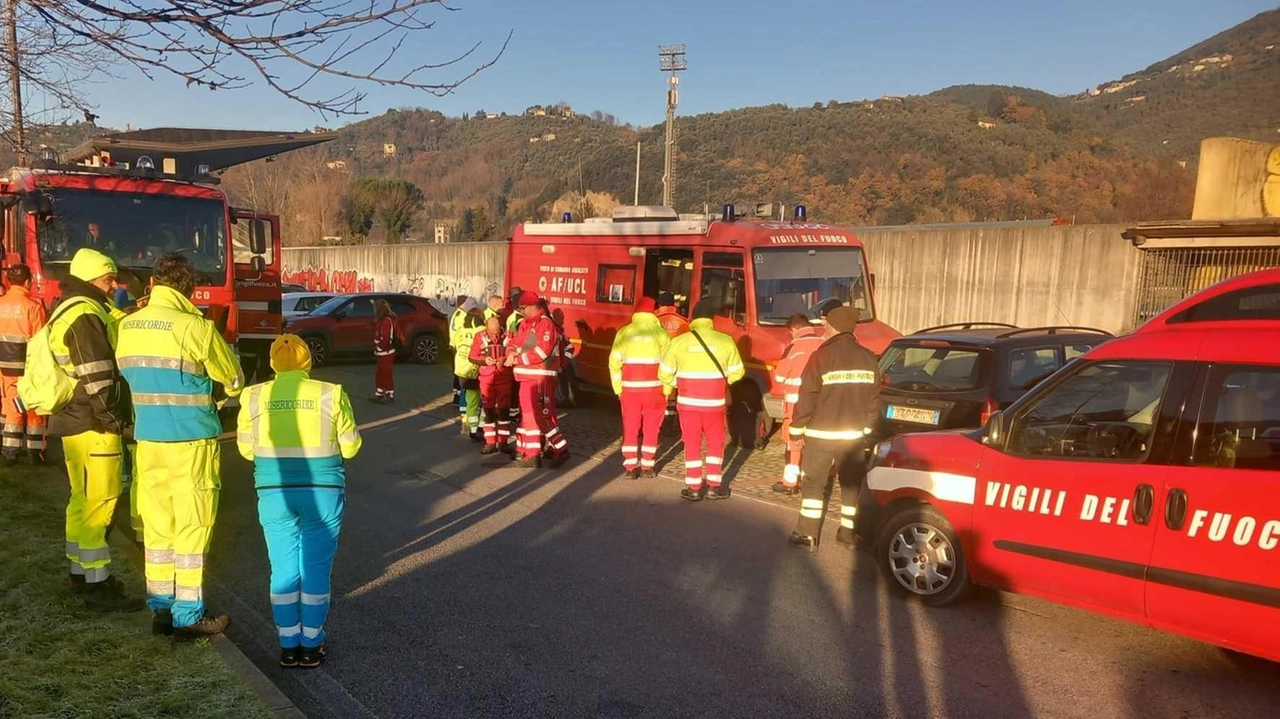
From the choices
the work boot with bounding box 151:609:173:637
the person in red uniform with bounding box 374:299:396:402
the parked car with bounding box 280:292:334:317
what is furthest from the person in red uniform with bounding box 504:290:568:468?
the parked car with bounding box 280:292:334:317

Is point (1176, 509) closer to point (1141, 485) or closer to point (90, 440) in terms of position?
point (1141, 485)

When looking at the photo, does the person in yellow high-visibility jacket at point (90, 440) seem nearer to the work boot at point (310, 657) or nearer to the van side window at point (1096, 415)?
the work boot at point (310, 657)

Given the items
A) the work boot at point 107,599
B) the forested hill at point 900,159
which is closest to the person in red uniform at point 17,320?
the work boot at point 107,599

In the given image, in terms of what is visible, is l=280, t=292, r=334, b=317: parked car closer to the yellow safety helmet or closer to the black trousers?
the black trousers

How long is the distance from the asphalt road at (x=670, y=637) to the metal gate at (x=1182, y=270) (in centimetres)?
939

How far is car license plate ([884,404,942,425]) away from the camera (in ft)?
25.3

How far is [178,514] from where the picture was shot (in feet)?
15.1

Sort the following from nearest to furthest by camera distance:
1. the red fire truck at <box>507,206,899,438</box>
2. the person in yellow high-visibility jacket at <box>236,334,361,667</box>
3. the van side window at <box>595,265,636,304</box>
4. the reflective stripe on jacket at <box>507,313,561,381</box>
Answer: the person in yellow high-visibility jacket at <box>236,334,361,667</box> < the reflective stripe on jacket at <box>507,313,561,381</box> < the red fire truck at <box>507,206,899,438</box> < the van side window at <box>595,265,636,304</box>

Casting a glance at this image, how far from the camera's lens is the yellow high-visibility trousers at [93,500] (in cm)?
516

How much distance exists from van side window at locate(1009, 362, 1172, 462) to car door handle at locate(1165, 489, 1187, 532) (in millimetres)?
286

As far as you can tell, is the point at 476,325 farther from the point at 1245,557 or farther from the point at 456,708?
the point at 1245,557

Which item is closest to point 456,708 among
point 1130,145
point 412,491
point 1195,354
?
point 1195,354

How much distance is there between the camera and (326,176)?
6106 cm

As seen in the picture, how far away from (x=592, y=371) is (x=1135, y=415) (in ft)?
28.3
